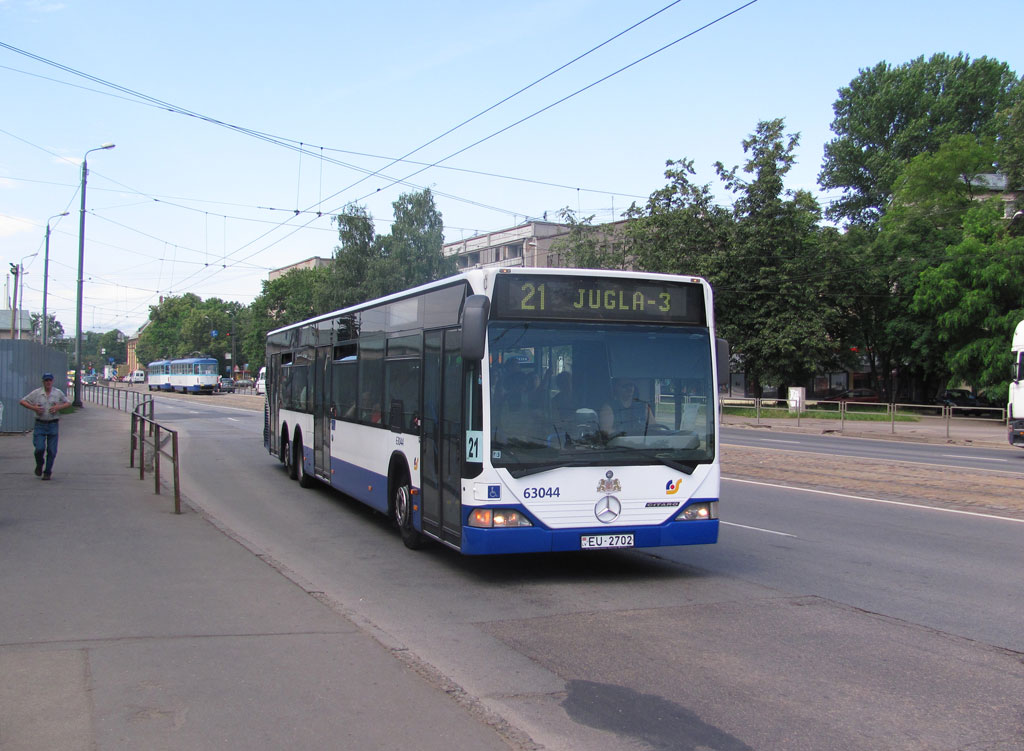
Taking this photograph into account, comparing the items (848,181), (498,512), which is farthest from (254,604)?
(848,181)

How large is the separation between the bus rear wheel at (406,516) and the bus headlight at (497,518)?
1.84 m

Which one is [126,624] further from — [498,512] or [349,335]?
[349,335]

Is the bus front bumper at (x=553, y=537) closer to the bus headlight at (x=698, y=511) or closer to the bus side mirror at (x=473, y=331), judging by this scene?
the bus headlight at (x=698, y=511)

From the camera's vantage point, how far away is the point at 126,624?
6367mm

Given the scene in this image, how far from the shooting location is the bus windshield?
25.5ft

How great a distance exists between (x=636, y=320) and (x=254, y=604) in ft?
13.2

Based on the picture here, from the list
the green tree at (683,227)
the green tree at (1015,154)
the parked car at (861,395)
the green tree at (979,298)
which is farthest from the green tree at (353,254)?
the green tree at (1015,154)

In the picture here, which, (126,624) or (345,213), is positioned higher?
(345,213)

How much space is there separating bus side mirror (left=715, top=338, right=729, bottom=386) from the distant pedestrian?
1078cm

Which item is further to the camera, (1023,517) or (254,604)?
(1023,517)

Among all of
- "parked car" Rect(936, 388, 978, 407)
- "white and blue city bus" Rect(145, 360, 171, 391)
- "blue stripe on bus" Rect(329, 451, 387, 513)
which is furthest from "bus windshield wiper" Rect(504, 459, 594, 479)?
"white and blue city bus" Rect(145, 360, 171, 391)

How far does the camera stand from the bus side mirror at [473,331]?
7.34 meters

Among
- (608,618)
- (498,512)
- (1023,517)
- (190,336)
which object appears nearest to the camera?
(608,618)

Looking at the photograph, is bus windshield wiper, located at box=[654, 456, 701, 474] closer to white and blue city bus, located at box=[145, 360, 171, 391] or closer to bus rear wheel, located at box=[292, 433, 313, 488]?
bus rear wheel, located at box=[292, 433, 313, 488]
